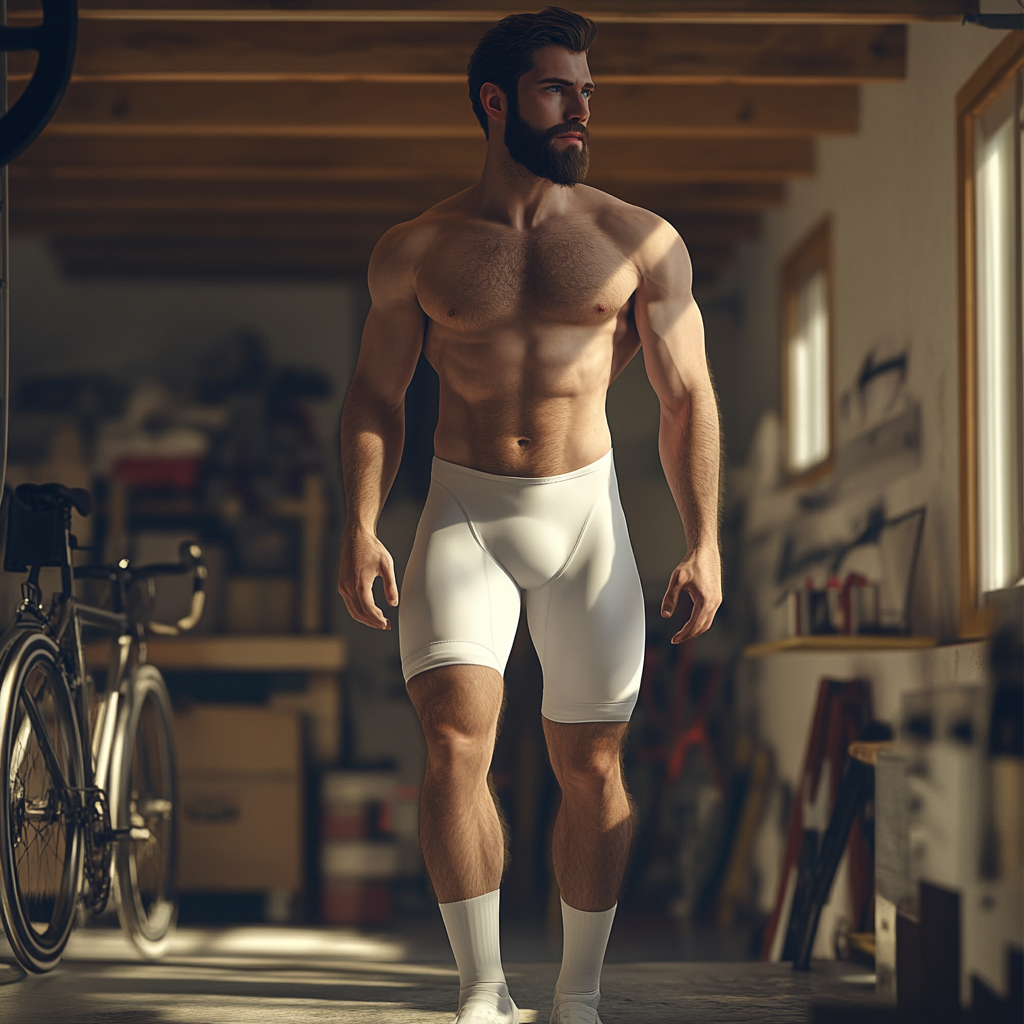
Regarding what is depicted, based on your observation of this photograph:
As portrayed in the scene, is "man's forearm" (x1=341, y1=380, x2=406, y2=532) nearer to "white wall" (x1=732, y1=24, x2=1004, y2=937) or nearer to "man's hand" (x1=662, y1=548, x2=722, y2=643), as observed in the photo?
"man's hand" (x1=662, y1=548, x2=722, y2=643)

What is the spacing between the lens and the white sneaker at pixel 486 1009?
1.99 meters

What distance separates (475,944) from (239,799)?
360 cm

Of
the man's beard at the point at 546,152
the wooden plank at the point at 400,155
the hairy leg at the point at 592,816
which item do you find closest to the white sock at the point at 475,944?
the hairy leg at the point at 592,816

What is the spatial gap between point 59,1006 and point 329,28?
264 centimetres

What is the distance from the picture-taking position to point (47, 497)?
289 centimetres

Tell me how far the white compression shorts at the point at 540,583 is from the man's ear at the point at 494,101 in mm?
556

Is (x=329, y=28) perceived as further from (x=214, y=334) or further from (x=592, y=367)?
(x=214, y=334)

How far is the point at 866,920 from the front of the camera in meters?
3.73

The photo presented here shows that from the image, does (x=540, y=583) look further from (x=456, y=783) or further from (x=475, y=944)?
(x=475, y=944)

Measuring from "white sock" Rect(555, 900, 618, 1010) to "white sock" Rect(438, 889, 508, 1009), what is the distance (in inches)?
Answer: 4.0

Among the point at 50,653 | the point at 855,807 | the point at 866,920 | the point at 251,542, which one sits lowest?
the point at 866,920

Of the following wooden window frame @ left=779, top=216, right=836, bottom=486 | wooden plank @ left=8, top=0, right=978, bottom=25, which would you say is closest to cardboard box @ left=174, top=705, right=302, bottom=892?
wooden window frame @ left=779, top=216, right=836, bottom=486

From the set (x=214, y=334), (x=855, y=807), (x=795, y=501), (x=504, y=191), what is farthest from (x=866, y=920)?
(x=214, y=334)

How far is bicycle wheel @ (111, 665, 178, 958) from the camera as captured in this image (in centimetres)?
347
